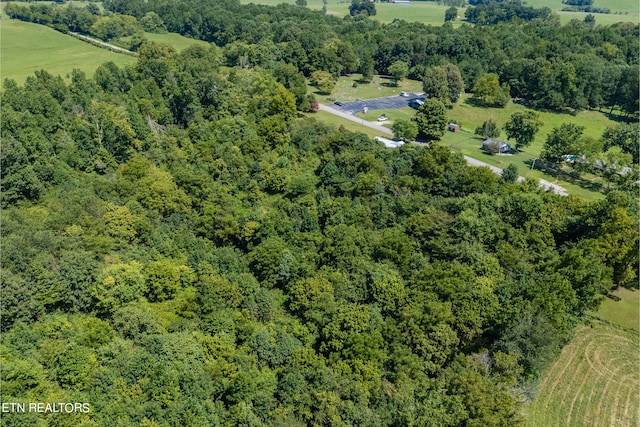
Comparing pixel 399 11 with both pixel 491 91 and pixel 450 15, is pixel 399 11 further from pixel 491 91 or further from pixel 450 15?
pixel 491 91

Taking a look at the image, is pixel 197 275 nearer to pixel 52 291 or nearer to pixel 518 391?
pixel 52 291

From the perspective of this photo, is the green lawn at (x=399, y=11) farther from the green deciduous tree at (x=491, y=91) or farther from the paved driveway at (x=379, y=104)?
the paved driveway at (x=379, y=104)

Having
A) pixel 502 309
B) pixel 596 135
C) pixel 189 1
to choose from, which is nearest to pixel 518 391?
pixel 502 309

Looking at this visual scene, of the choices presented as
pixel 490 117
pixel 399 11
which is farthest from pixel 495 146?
pixel 399 11

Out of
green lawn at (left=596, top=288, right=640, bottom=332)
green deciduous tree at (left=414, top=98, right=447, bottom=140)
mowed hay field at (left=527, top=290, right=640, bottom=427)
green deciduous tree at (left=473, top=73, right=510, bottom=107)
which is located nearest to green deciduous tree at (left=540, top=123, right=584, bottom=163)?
green deciduous tree at (left=414, top=98, right=447, bottom=140)

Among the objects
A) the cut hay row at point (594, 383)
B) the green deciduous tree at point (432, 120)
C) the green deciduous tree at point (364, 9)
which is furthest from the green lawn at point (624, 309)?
the green deciduous tree at point (364, 9)
